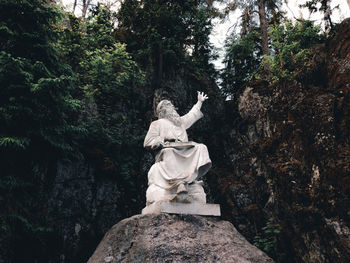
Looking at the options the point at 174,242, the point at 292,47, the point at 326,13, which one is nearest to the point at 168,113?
the point at 174,242

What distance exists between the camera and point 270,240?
814cm

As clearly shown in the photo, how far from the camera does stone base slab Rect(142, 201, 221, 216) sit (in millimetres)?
4133

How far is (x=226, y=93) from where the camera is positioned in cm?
1495

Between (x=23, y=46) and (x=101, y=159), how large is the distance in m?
3.76

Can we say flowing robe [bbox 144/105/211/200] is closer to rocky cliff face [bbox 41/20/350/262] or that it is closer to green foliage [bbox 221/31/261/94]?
rocky cliff face [bbox 41/20/350/262]

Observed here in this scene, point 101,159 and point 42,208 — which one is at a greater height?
point 101,159

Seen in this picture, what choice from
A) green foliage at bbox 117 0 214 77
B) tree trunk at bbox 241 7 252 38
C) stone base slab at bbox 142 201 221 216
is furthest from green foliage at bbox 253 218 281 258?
tree trunk at bbox 241 7 252 38

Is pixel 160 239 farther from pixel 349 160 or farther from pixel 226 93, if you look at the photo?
pixel 226 93

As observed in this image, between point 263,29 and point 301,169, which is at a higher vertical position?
point 263,29

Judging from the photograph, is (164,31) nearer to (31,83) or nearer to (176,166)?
(31,83)

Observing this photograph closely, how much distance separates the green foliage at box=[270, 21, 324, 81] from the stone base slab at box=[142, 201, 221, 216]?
21.2ft

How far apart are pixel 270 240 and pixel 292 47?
22.1 ft

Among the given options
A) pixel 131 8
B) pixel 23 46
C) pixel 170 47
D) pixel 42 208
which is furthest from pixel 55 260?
pixel 131 8

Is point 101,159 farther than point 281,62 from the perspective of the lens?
No
